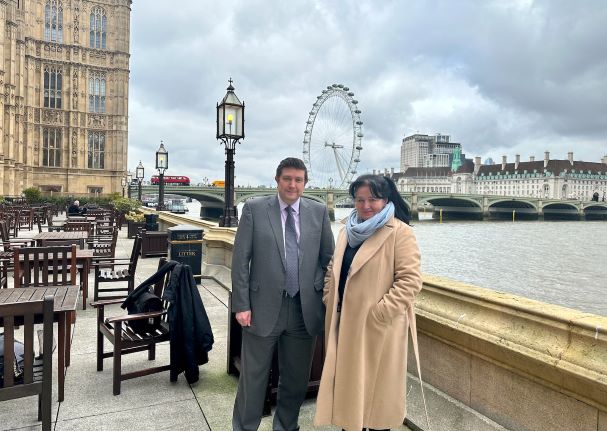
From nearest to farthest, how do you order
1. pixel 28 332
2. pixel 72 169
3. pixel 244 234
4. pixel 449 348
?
1. pixel 28 332
2. pixel 244 234
3. pixel 449 348
4. pixel 72 169

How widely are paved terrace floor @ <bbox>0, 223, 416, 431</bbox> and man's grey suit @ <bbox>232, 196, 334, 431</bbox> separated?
0.48 meters

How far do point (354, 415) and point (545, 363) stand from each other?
1.07 m

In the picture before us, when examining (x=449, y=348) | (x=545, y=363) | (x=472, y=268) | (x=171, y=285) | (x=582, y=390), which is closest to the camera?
(x=582, y=390)

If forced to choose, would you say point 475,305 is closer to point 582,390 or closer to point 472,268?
point 582,390

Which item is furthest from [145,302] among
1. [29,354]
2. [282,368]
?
[282,368]

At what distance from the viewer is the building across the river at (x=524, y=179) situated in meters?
141

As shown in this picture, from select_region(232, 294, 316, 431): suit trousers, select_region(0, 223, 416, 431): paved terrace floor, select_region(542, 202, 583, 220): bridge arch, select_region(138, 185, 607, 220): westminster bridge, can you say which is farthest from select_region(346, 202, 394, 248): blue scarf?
select_region(542, 202, 583, 220): bridge arch

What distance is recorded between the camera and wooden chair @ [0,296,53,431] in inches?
109

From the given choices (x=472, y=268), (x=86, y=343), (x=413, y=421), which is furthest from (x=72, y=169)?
(x=413, y=421)

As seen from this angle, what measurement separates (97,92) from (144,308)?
1981 inches

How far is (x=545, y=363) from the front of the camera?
251cm

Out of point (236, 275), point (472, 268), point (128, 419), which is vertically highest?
point (236, 275)

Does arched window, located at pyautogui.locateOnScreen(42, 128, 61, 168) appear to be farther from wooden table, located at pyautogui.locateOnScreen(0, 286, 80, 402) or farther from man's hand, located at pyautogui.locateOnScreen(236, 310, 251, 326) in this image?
man's hand, located at pyautogui.locateOnScreen(236, 310, 251, 326)

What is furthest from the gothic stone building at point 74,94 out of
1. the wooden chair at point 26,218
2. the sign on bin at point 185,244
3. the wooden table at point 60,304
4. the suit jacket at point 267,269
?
the suit jacket at point 267,269
